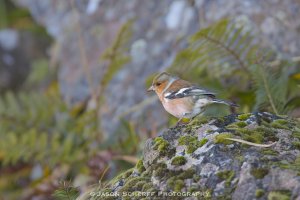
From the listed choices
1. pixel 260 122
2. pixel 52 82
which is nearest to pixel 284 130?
pixel 260 122

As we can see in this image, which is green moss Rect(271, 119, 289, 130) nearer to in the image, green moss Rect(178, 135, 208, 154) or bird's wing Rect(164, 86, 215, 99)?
green moss Rect(178, 135, 208, 154)

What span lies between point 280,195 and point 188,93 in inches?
76.8

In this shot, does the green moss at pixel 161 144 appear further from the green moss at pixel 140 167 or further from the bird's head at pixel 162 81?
the bird's head at pixel 162 81

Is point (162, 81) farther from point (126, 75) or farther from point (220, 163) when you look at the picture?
point (126, 75)

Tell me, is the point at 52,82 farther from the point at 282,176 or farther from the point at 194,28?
the point at 282,176

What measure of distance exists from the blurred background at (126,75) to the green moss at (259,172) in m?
1.70

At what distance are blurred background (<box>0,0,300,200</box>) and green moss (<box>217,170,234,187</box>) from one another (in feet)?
5.54

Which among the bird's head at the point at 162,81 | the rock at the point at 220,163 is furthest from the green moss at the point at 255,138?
the bird's head at the point at 162,81

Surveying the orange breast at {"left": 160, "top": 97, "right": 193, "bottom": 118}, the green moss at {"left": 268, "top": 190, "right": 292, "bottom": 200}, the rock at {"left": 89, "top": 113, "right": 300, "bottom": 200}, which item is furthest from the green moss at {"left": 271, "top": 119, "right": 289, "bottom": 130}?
the orange breast at {"left": 160, "top": 97, "right": 193, "bottom": 118}

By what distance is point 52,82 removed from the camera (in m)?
9.16

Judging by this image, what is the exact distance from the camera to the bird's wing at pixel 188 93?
13.3 feet

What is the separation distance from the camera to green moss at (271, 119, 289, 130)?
2.99 metres

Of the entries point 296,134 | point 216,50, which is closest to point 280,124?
point 296,134

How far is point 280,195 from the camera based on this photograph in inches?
90.9
